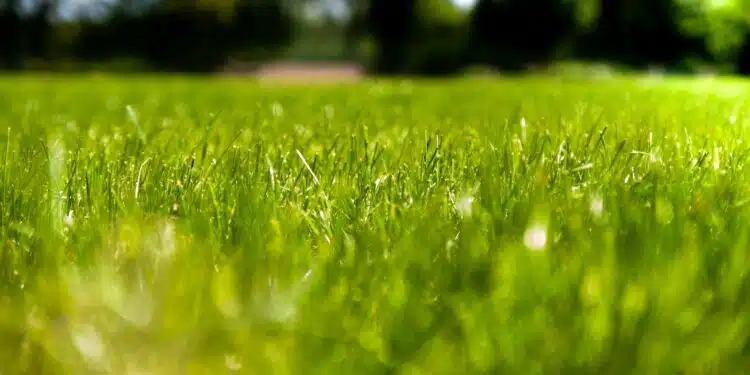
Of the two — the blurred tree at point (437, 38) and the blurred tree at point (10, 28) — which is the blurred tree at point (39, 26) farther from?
the blurred tree at point (437, 38)

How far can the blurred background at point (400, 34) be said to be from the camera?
38031mm

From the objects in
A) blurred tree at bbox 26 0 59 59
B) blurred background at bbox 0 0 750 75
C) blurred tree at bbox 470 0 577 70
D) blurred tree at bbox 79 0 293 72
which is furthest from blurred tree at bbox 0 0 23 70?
blurred tree at bbox 470 0 577 70

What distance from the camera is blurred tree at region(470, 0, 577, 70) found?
38031 millimetres

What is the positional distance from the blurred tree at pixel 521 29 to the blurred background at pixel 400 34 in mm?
55

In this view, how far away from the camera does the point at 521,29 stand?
126 ft

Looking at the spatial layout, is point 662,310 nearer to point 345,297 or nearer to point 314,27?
point 345,297

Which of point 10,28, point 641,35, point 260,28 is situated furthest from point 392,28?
point 10,28

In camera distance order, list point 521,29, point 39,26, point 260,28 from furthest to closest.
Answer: point 260,28 < point 39,26 < point 521,29

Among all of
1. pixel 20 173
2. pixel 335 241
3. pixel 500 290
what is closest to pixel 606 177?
pixel 335 241

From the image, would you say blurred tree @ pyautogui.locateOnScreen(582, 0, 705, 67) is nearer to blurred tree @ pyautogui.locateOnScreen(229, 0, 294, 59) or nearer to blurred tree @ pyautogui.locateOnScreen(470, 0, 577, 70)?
blurred tree @ pyautogui.locateOnScreen(470, 0, 577, 70)

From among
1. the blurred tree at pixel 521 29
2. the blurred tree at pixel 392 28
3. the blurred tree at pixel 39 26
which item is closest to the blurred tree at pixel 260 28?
the blurred tree at pixel 392 28

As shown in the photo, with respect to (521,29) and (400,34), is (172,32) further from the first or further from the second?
(521,29)

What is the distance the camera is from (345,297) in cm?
125

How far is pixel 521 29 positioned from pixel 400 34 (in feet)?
33.9
